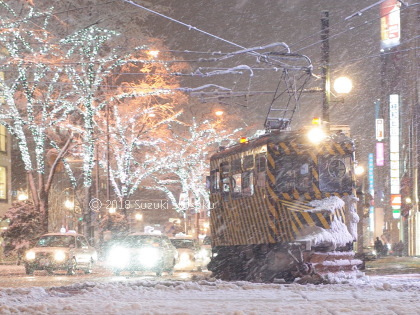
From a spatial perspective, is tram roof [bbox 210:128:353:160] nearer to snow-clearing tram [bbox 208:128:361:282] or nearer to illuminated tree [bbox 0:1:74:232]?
snow-clearing tram [bbox 208:128:361:282]

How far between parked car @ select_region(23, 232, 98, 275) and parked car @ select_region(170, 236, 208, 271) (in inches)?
141

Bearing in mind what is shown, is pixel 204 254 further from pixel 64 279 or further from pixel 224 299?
pixel 224 299

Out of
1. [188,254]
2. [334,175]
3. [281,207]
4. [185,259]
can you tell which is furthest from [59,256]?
[334,175]

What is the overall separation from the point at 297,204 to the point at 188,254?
12.6 meters

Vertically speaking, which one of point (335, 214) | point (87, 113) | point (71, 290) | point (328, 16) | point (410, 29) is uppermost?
point (410, 29)

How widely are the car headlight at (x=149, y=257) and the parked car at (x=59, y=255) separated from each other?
138 inches

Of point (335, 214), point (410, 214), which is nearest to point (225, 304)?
point (335, 214)

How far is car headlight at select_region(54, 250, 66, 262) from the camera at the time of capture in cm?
2719

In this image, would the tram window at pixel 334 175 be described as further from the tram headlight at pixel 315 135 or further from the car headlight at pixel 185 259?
the car headlight at pixel 185 259

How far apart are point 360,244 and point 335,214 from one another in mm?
12045

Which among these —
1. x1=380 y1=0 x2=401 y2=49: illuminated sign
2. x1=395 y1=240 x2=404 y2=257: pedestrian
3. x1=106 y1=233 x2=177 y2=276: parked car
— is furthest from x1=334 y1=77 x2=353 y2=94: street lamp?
x1=380 y1=0 x2=401 y2=49: illuminated sign

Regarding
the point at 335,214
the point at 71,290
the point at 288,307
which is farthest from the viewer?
the point at 335,214

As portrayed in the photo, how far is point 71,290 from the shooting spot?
16656 millimetres

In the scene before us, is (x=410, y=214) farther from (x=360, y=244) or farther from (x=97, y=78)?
(x=97, y=78)
